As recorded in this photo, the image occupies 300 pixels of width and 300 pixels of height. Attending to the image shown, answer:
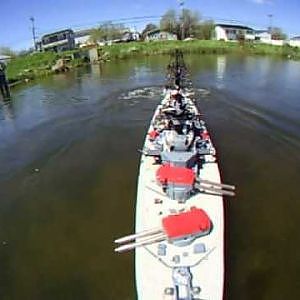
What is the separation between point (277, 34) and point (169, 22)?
29.3 metres

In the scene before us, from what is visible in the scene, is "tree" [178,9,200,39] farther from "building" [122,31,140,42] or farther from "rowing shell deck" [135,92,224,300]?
"rowing shell deck" [135,92,224,300]

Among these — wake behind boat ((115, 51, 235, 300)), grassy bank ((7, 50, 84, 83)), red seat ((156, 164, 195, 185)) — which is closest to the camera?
wake behind boat ((115, 51, 235, 300))

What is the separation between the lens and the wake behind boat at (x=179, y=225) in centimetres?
1025

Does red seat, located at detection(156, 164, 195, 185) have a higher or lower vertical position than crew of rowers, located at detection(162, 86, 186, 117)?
lower

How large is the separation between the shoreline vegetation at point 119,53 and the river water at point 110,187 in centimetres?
1701

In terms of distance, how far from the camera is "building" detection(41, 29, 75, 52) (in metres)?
79.4

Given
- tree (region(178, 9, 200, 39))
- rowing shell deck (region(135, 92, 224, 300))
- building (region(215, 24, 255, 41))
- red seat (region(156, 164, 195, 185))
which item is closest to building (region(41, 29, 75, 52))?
tree (region(178, 9, 200, 39))

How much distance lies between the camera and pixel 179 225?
11055 millimetres

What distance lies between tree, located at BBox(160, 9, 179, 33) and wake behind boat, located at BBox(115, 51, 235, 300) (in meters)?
82.2

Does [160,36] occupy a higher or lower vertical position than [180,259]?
higher

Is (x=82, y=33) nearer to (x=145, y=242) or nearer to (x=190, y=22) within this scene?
(x=190, y=22)

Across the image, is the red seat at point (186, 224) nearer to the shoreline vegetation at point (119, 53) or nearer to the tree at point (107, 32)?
the shoreline vegetation at point (119, 53)

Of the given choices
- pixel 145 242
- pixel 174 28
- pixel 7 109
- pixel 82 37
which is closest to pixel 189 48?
pixel 174 28

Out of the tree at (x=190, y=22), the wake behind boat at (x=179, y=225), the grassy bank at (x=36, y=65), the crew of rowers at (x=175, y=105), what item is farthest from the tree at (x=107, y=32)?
the wake behind boat at (x=179, y=225)
